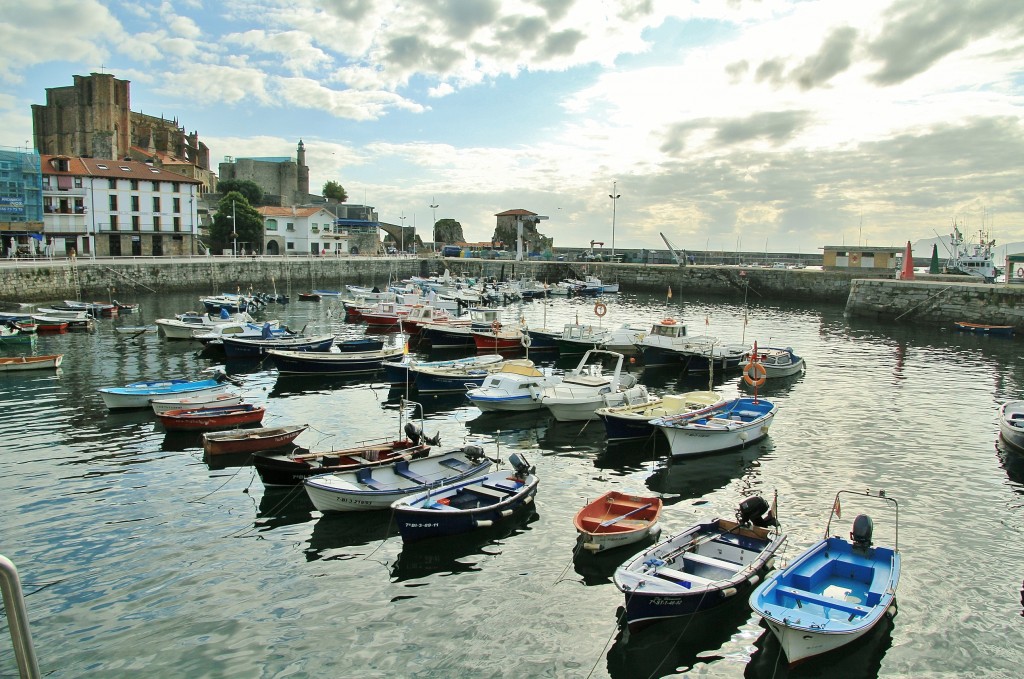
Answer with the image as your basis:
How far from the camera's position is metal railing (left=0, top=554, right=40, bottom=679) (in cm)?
376

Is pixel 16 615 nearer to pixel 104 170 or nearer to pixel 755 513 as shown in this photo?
pixel 755 513

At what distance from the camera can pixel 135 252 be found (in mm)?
82562

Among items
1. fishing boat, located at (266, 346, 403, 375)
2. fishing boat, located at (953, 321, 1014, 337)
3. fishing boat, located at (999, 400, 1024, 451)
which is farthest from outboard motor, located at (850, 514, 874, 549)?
fishing boat, located at (953, 321, 1014, 337)

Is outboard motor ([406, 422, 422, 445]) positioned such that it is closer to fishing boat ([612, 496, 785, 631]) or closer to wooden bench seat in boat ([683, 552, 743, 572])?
fishing boat ([612, 496, 785, 631])

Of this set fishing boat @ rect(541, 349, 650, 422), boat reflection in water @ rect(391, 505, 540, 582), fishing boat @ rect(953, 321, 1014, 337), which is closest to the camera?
boat reflection in water @ rect(391, 505, 540, 582)

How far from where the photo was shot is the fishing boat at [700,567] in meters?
12.1

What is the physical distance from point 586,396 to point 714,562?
1283cm

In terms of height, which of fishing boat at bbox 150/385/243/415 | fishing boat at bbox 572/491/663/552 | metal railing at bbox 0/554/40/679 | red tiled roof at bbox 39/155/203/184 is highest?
red tiled roof at bbox 39/155/203/184

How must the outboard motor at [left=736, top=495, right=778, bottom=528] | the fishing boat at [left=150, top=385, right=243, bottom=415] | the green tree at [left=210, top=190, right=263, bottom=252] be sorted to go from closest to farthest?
the outboard motor at [left=736, top=495, right=778, bottom=528] → the fishing boat at [left=150, top=385, right=243, bottom=415] → the green tree at [left=210, top=190, right=263, bottom=252]

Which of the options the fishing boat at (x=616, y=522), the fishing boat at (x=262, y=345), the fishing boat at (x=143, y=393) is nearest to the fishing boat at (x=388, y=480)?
the fishing boat at (x=616, y=522)

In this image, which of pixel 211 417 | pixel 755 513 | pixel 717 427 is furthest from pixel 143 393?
pixel 755 513

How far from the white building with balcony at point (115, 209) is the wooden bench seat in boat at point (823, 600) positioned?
77.9m

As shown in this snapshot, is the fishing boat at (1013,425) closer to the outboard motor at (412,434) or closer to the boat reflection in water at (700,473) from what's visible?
the boat reflection in water at (700,473)

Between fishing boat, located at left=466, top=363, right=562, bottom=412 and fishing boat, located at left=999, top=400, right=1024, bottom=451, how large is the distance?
15.4 metres
